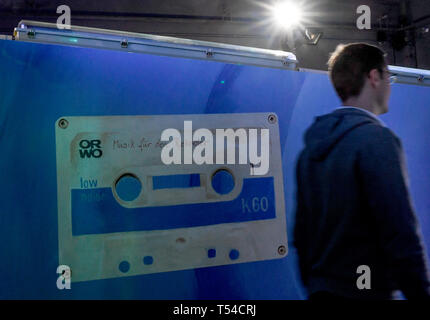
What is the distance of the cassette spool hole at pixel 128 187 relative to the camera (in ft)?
4.53

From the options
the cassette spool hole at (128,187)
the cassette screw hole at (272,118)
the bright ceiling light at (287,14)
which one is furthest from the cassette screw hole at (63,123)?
the bright ceiling light at (287,14)

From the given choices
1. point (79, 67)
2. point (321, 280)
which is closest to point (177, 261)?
point (321, 280)

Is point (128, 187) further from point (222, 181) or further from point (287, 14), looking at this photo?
point (287, 14)

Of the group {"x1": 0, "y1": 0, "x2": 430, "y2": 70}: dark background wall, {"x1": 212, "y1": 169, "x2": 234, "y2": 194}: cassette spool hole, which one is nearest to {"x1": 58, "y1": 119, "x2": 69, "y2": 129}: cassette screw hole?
{"x1": 212, "y1": 169, "x2": 234, "y2": 194}: cassette spool hole

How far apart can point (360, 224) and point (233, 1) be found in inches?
215

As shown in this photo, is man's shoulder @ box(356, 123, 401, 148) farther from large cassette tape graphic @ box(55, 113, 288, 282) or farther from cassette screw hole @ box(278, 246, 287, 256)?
cassette screw hole @ box(278, 246, 287, 256)

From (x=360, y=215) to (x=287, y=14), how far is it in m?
5.09

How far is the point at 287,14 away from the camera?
5582 mm

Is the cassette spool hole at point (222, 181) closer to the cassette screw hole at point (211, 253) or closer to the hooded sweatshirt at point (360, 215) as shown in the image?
the cassette screw hole at point (211, 253)

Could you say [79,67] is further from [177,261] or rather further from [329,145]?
[329,145]

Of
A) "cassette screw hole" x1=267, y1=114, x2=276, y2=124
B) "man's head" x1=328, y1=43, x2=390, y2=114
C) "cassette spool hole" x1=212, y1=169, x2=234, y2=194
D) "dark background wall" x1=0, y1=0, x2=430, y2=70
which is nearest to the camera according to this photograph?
"man's head" x1=328, y1=43, x2=390, y2=114

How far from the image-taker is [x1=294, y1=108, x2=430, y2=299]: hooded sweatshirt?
99 centimetres

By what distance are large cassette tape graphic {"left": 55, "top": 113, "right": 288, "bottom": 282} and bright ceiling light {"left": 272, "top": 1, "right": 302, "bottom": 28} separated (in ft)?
14.7

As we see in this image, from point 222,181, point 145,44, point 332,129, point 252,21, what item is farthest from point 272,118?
point 252,21
